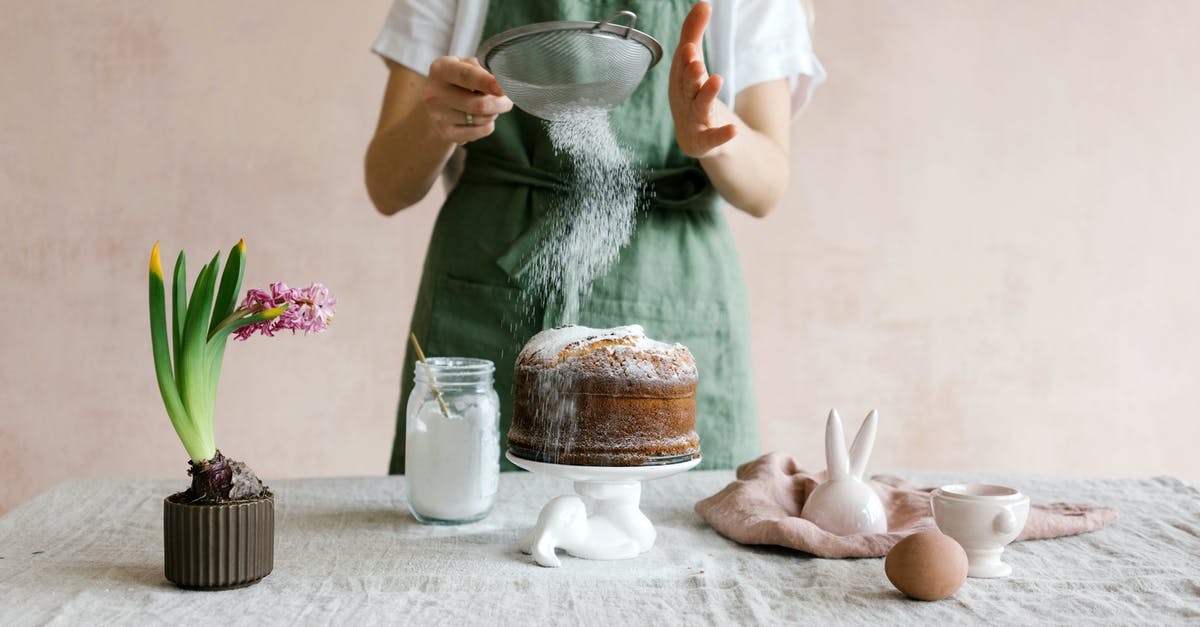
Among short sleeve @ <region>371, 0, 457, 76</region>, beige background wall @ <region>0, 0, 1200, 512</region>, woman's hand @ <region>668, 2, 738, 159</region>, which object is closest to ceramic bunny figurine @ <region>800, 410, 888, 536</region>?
woman's hand @ <region>668, 2, 738, 159</region>

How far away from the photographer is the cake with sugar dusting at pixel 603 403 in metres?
1.11

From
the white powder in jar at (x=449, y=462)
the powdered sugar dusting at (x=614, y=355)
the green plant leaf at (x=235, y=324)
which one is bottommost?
the white powder in jar at (x=449, y=462)

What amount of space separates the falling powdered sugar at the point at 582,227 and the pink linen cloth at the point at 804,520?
0.38m

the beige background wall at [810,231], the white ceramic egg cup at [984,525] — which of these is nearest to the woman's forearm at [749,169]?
the white ceramic egg cup at [984,525]

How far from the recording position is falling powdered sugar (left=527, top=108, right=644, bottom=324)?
60.9 inches

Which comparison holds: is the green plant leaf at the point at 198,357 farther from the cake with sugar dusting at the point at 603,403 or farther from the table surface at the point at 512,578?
the cake with sugar dusting at the point at 603,403

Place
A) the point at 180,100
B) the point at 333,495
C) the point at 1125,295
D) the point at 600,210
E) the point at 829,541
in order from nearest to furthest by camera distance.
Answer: the point at 829,541, the point at 333,495, the point at 600,210, the point at 180,100, the point at 1125,295

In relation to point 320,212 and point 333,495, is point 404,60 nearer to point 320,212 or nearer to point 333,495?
point 333,495

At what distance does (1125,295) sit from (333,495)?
103 inches

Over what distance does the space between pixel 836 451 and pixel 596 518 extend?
0.30m

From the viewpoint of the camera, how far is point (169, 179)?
2.83 meters

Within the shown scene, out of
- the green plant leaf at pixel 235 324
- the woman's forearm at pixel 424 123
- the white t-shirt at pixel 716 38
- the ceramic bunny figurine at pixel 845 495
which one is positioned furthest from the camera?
the white t-shirt at pixel 716 38

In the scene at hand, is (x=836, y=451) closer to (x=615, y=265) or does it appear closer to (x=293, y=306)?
(x=615, y=265)

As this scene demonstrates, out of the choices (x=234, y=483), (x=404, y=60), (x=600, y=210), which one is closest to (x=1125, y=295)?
(x=600, y=210)
